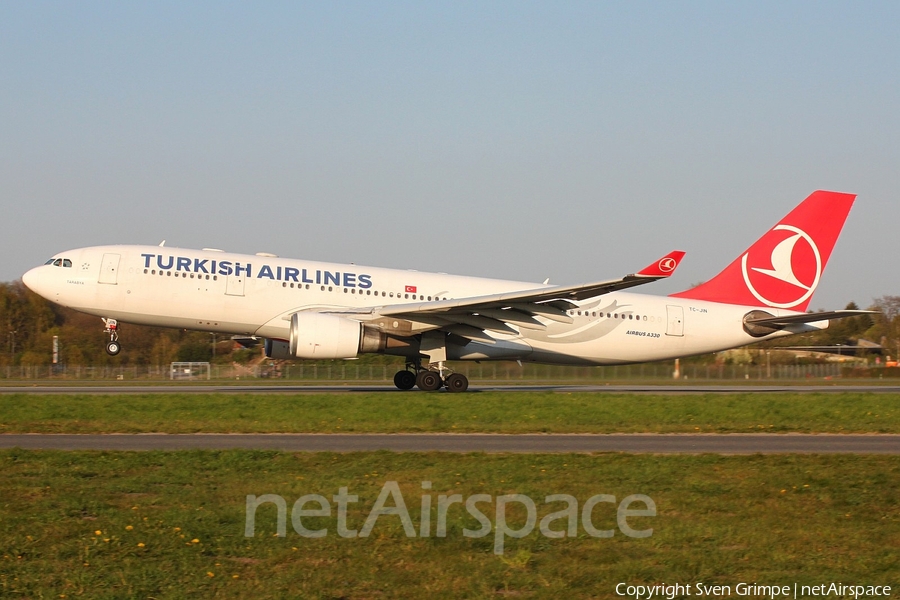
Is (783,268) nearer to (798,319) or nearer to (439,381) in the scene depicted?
(798,319)

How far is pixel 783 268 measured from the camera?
1238 inches

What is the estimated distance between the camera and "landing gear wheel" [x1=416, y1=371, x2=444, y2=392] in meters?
27.5

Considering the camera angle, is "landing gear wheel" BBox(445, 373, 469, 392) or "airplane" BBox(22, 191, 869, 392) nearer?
"airplane" BBox(22, 191, 869, 392)

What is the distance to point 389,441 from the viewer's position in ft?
54.1

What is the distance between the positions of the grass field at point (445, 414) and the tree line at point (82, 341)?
34462 millimetres

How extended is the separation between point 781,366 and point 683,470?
44475mm

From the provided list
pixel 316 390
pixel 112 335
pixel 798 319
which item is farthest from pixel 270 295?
pixel 798 319

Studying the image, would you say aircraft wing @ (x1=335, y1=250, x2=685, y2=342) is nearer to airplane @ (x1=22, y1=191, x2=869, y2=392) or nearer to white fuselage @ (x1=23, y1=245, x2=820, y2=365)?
airplane @ (x1=22, y1=191, x2=869, y2=392)

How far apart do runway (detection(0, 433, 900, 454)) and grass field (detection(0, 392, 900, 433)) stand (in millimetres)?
875

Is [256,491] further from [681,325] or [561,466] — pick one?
[681,325]

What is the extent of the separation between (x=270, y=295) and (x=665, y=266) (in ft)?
36.6

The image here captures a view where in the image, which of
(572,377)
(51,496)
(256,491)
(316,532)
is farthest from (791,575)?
(572,377)

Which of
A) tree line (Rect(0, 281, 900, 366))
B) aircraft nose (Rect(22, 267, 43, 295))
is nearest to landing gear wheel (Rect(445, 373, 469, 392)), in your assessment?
aircraft nose (Rect(22, 267, 43, 295))

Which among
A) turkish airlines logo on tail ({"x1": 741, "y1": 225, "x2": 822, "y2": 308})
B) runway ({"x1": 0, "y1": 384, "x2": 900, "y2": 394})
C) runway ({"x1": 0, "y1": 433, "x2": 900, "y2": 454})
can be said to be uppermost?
turkish airlines logo on tail ({"x1": 741, "y1": 225, "x2": 822, "y2": 308})
